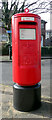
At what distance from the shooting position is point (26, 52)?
2.67m

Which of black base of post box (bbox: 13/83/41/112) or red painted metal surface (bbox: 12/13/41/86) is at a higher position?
red painted metal surface (bbox: 12/13/41/86)

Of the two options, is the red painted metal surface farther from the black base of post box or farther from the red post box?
the black base of post box

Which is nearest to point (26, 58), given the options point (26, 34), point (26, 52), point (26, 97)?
point (26, 52)

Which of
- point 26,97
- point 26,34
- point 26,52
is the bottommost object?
point 26,97

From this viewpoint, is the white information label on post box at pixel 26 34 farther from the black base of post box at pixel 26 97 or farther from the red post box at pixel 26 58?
the black base of post box at pixel 26 97

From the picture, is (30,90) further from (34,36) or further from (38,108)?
(34,36)

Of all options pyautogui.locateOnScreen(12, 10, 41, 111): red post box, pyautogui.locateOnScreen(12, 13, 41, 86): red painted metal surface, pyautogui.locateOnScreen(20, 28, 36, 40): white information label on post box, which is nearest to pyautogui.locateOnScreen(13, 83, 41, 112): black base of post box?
pyautogui.locateOnScreen(12, 10, 41, 111): red post box

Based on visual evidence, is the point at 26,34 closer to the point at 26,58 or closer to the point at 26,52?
the point at 26,52

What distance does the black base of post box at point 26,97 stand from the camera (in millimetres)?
2721

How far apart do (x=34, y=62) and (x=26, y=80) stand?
417 mm

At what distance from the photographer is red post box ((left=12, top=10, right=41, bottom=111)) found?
2.64 meters

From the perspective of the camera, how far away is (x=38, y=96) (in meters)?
2.85

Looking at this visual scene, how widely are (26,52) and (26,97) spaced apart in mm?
945

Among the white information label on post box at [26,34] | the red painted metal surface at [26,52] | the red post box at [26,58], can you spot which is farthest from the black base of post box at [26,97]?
the white information label on post box at [26,34]
